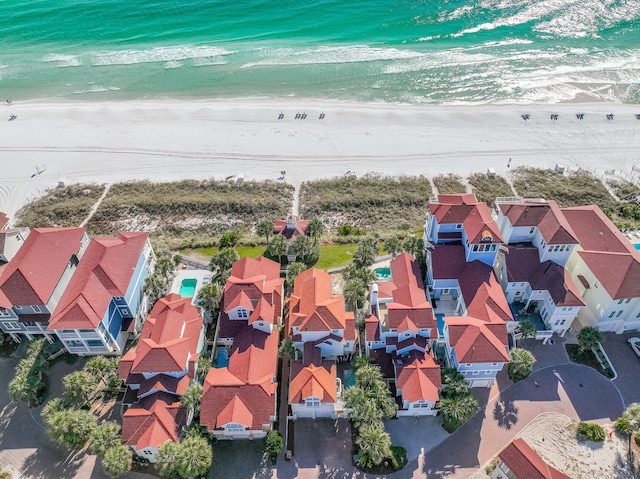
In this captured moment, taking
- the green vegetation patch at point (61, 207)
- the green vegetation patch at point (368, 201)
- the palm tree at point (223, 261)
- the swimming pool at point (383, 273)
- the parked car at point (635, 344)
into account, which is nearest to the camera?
the parked car at point (635, 344)

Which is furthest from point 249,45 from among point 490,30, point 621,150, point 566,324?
point 566,324

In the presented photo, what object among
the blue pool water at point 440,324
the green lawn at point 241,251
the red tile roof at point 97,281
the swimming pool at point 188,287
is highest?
the red tile roof at point 97,281

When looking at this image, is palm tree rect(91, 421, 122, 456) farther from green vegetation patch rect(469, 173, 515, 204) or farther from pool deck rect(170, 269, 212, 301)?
green vegetation patch rect(469, 173, 515, 204)

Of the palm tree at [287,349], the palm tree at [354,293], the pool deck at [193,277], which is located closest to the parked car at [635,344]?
the palm tree at [354,293]

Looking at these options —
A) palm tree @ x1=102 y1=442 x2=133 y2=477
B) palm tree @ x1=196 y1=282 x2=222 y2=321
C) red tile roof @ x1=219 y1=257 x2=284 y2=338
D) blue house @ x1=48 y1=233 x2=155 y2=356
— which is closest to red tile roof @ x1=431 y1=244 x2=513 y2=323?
red tile roof @ x1=219 y1=257 x2=284 y2=338

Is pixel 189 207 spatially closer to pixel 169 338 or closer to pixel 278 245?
pixel 278 245

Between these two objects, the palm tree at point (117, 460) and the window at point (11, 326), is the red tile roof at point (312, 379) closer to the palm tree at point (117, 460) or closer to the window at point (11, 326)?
the palm tree at point (117, 460)
